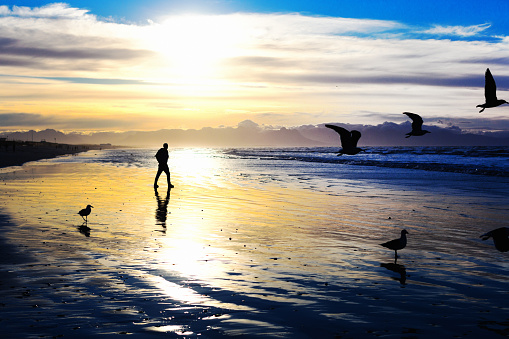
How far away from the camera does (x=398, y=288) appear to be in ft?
24.6

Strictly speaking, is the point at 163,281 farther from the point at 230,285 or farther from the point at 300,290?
the point at 300,290

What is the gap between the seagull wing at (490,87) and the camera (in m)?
9.15

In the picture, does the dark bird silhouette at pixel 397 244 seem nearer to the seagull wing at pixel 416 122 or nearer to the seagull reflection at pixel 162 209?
the seagull wing at pixel 416 122

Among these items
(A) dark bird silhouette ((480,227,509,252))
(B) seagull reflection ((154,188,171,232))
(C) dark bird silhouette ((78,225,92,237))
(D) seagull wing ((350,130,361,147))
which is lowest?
(C) dark bird silhouette ((78,225,92,237))

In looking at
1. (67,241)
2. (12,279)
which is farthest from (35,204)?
(12,279)

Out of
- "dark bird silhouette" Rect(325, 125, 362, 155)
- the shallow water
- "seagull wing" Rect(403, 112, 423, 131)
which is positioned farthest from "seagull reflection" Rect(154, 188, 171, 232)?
"seagull wing" Rect(403, 112, 423, 131)

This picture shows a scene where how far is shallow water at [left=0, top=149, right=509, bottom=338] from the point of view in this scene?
5934 millimetres

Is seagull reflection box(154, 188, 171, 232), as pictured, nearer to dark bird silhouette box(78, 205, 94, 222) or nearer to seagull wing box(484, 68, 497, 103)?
dark bird silhouette box(78, 205, 94, 222)

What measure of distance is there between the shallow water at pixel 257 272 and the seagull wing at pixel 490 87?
338 cm

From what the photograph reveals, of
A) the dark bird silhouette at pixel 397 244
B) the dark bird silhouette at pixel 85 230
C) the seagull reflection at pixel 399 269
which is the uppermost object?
the dark bird silhouette at pixel 397 244

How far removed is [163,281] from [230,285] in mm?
1149

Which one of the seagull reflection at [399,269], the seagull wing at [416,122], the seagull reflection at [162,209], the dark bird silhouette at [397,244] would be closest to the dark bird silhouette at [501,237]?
the seagull reflection at [399,269]

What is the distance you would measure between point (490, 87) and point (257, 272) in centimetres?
601

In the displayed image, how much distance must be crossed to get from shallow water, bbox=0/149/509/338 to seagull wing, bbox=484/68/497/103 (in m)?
3.38
